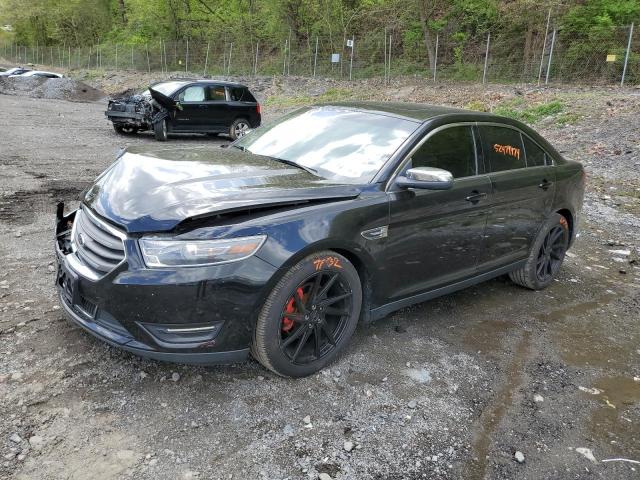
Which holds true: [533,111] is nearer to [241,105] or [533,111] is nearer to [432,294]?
[241,105]

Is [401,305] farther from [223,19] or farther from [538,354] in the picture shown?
[223,19]

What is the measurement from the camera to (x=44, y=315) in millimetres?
3773

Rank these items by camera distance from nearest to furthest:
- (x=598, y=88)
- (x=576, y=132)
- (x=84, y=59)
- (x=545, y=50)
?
1. (x=576, y=132)
2. (x=598, y=88)
3. (x=545, y=50)
4. (x=84, y=59)

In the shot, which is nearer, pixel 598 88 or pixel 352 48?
pixel 598 88

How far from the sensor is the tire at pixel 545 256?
4934mm

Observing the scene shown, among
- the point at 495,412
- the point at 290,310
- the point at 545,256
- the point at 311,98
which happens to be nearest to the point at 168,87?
the point at 545,256

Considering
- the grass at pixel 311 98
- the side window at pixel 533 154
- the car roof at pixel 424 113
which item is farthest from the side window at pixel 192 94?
the side window at pixel 533 154

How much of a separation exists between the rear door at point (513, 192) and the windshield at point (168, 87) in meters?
11.0

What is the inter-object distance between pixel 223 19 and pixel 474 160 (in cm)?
4340

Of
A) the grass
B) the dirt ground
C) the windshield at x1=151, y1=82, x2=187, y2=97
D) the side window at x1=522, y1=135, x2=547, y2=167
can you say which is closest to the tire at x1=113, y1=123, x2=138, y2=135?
the windshield at x1=151, y1=82, x2=187, y2=97

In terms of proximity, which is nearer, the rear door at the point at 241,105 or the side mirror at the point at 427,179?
the side mirror at the point at 427,179

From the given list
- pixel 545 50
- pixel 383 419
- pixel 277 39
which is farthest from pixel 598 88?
pixel 277 39

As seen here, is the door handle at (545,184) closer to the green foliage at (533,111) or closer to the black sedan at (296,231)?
the black sedan at (296,231)

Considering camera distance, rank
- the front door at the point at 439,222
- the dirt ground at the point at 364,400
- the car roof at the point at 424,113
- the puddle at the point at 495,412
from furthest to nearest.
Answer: the car roof at the point at 424,113, the front door at the point at 439,222, the puddle at the point at 495,412, the dirt ground at the point at 364,400
